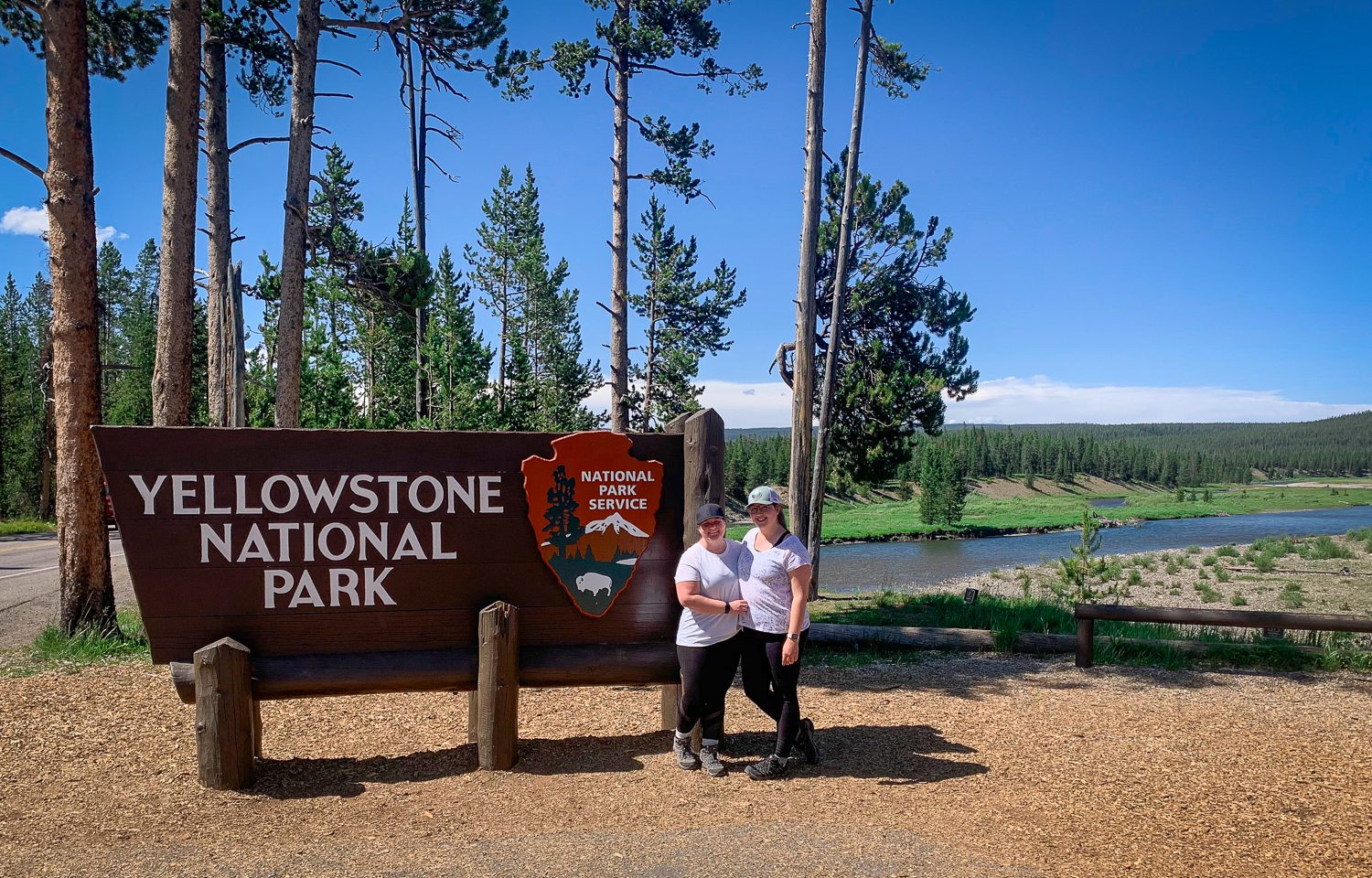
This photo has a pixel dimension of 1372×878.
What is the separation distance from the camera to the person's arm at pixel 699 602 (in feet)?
16.8

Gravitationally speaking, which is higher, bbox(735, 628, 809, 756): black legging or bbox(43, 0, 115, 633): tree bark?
bbox(43, 0, 115, 633): tree bark

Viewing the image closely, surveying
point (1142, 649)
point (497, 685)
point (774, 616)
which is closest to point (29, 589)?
point (497, 685)

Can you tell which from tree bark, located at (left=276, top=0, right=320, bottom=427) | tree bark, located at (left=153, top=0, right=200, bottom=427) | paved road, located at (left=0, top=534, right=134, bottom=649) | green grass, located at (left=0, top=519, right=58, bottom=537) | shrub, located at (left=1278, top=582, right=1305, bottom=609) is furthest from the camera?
green grass, located at (left=0, top=519, right=58, bottom=537)

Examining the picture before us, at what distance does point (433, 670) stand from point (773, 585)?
219 cm

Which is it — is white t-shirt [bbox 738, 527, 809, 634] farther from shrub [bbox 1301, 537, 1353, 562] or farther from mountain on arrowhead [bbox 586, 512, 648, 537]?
shrub [bbox 1301, 537, 1353, 562]

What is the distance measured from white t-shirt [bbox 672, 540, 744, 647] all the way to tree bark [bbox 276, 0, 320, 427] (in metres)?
7.75

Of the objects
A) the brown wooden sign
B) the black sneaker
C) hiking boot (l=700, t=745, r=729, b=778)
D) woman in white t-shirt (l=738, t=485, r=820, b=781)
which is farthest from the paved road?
the black sneaker

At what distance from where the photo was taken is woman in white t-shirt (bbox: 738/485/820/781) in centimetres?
501

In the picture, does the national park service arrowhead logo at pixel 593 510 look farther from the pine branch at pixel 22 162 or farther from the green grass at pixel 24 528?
the green grass at pixel 24 528

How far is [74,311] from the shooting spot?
8.52m

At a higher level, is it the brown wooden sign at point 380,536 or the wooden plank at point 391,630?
the brown wooden sign at point 380,536

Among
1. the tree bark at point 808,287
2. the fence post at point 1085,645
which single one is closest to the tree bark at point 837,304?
the tree bark at point 808,287

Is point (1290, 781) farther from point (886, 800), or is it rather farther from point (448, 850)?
point (448, 850)

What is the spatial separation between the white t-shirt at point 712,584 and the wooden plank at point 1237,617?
4.52m
